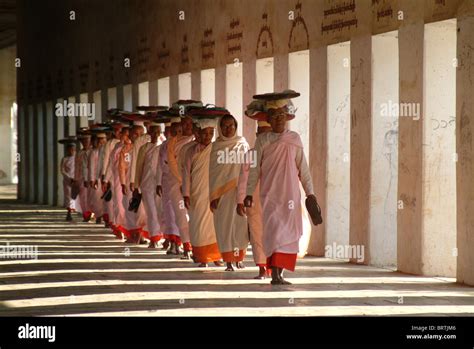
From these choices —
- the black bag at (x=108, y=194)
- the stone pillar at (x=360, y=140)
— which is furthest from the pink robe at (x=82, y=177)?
the stone pillar at (x=360, y=140)

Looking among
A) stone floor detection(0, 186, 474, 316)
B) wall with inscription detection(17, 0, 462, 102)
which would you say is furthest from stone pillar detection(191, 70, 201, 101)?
stone floor detection(0, 186, 474, 316)

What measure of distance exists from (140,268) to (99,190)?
9.12 metres

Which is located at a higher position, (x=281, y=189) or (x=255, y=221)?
(x=281, y=189)

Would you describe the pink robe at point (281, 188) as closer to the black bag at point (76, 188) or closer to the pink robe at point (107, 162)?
the pink robe at point (107, 162)

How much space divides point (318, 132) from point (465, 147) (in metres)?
4.74

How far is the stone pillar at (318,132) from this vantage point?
62.8 ft

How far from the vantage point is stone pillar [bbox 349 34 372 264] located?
57.7ft

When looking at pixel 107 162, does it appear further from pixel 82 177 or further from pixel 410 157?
pixel 410 157

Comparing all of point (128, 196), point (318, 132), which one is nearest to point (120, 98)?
point (128, 196)

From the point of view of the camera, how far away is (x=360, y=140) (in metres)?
17.8
